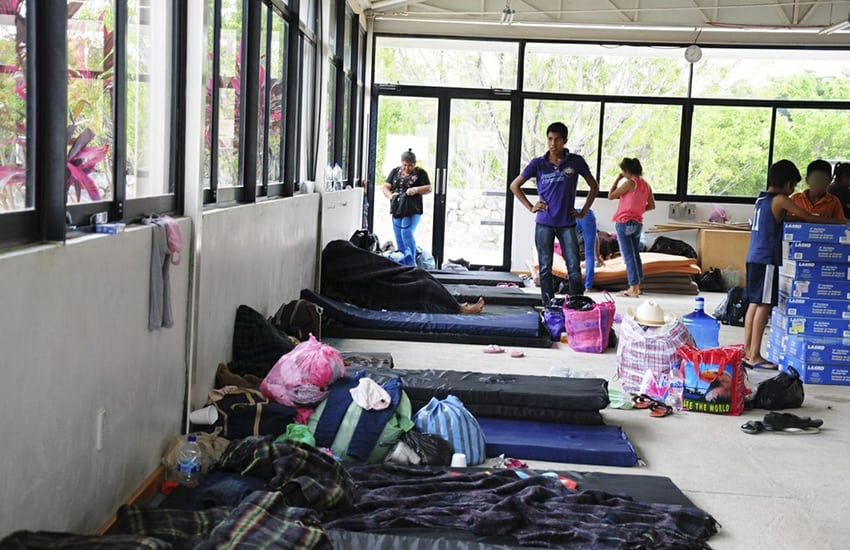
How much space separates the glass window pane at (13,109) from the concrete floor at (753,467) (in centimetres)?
271

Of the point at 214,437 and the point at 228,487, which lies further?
the point at 214,437

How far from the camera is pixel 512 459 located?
4.59m

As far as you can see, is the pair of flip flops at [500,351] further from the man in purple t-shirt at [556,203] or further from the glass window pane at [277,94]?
the glass window pane at [277,94]

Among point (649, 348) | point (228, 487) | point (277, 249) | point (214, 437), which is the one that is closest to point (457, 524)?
point (228, 487)

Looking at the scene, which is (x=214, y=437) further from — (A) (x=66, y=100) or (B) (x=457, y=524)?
(A) (x=66, y=100)

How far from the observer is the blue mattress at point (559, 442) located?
4617mm

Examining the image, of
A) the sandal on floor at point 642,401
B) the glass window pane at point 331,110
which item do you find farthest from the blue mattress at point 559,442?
the glass window pane at point 331,110

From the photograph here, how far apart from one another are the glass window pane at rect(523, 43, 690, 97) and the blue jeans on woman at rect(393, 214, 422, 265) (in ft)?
8.34

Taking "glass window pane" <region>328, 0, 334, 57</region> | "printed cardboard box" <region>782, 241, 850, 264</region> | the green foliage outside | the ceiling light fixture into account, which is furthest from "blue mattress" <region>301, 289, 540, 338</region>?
the green foliage outside

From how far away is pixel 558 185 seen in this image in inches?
346

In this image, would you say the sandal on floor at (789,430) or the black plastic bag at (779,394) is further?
the black plastic bag at (779,394)

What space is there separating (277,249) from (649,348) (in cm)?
259

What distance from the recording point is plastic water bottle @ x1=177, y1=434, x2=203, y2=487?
12.9 ft

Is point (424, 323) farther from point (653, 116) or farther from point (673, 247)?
point (653, 116)
